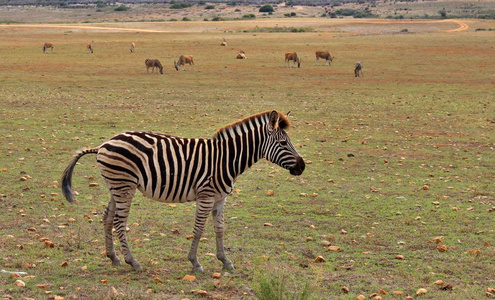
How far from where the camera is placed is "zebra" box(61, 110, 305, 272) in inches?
341

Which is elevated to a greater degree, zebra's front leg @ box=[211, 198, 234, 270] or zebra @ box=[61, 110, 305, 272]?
zebra @ box=[61, 110, 305, 272]

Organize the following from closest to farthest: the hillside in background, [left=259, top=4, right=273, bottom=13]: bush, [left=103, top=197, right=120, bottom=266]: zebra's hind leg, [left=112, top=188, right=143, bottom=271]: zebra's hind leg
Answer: [left=112, top=188, right=143, bottom=271]: zebra's hind leg → [left=103, top=197, right=120, bottom=266]: zebra's hind leg → the hillside in background → [left=259, top=4, right=273, bottom=13]: bush

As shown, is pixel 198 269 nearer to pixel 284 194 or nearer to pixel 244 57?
pixel 284 194

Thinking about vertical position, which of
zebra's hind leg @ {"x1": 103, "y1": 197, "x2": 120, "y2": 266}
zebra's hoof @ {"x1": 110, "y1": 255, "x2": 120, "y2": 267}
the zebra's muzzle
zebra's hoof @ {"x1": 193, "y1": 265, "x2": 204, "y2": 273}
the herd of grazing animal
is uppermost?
the zebra's muzzle

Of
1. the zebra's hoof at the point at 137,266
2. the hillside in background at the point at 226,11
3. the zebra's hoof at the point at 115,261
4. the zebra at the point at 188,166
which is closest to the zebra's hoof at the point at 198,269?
the zebra at the point at 188,166

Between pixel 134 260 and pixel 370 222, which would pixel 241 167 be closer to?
pixel 134 260

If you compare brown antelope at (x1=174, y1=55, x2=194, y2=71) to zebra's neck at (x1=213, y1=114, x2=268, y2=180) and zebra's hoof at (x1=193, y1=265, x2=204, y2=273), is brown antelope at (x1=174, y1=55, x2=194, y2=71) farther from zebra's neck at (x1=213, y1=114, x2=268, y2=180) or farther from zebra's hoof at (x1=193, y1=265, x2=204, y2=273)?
zebra's hoof at (x1=193, y1=265, x2=204, y2=273)

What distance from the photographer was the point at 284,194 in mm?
13102

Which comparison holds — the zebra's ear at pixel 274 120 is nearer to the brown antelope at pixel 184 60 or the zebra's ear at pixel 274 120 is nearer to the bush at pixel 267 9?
the brown antelope at pixel 184 60

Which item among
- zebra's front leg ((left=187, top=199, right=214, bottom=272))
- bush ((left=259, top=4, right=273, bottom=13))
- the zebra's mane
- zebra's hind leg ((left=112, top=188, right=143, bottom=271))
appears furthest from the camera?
bush ((left=259, top=4, right=273, bottom=13))

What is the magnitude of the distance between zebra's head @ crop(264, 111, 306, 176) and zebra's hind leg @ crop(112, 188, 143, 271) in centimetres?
198

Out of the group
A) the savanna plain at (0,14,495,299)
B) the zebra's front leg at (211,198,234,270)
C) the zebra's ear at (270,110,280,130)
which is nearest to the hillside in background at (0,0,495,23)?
the savanna plain at (0,14,495,299)

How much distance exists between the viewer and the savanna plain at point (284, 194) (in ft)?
27.8

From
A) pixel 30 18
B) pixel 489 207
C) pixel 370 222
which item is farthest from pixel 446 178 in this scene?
pixel 30 18
